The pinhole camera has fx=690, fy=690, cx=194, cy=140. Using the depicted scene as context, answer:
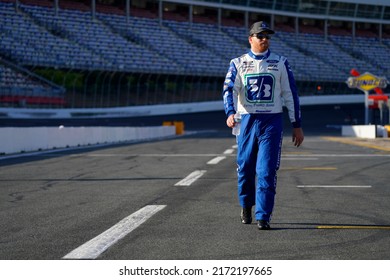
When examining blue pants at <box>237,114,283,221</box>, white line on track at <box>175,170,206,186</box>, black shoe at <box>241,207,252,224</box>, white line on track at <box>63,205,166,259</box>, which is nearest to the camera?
white line on track at <box>63,205,166,259</box>

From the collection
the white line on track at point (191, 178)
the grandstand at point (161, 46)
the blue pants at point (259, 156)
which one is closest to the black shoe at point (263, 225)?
the blue pants at point (259, 156)

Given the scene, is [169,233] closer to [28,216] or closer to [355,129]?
[28,216]

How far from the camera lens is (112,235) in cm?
633

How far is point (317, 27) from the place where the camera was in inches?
3642

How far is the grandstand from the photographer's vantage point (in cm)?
5584

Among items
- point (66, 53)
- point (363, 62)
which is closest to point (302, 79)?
point (363, 62)

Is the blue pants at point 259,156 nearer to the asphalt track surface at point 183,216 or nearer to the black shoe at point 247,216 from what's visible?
the black shoe at point 247,216

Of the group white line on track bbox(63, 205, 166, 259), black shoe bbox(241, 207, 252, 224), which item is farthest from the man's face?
white line on track bbox(63, 205, 166, 259)

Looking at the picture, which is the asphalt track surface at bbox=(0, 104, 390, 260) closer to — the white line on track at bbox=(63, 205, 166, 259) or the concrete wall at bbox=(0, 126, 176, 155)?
the white line on track at bbox=(63, 205, 166, 259)

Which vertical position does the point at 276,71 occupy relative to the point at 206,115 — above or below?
above

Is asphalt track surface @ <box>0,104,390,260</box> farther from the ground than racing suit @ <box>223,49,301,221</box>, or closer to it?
closer to it

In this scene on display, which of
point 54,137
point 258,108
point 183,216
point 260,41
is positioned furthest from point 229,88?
point 54,137

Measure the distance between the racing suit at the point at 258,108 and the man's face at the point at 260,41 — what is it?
0.08m
